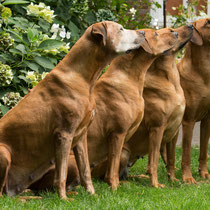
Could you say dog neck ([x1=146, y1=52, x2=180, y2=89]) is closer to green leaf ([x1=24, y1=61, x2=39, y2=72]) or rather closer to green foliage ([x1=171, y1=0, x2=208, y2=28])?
green leaf ([x1=24, y1=61, x2=39, y2=72])

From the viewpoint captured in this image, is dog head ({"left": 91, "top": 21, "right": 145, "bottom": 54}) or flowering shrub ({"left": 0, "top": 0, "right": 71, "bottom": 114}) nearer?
dog head ({"left": 91, "top": 21, "right": 145, "bottom": 54})

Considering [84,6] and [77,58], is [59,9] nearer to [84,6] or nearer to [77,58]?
[84,6]

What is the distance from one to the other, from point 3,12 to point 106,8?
7.53 feet

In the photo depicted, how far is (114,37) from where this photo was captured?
4.42 meters

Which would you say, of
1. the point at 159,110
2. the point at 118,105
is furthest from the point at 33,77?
the point at 159,110

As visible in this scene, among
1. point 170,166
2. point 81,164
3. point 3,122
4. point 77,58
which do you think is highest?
point 77,58

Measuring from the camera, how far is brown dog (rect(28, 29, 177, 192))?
16.2ft

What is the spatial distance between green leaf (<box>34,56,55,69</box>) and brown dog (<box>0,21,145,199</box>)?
138 centimetres

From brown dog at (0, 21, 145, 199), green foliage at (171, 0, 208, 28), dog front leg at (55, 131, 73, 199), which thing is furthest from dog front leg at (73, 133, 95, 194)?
green foliage at (171, 0, 208, 28)

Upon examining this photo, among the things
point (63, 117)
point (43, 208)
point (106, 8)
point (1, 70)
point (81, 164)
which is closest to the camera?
point (43, 208)

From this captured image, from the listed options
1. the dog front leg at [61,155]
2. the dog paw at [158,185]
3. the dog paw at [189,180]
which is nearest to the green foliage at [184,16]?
the dog paw at [189,180]

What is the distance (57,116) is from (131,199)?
0.97m

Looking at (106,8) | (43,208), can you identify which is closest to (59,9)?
(106,8)

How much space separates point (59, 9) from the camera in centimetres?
689
